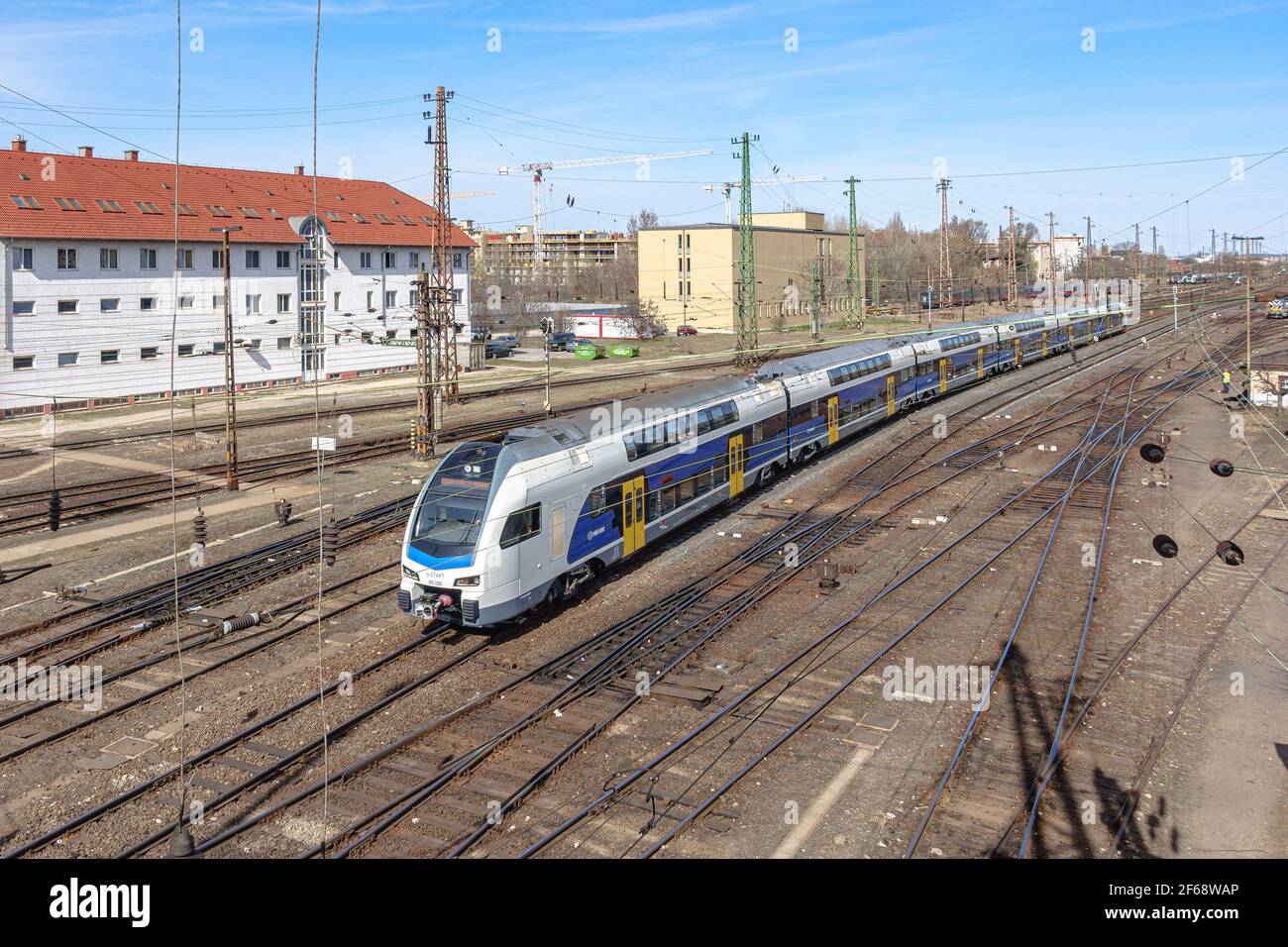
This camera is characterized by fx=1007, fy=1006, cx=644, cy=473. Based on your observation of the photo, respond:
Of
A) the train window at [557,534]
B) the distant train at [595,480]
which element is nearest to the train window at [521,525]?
the distant train at [595,480]

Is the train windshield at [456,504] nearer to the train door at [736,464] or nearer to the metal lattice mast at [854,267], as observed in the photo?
the train door at [736,464]

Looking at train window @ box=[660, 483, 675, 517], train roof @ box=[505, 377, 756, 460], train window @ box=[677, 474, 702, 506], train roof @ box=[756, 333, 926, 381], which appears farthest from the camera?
train roof @ box=[756, 333, 926, 381]

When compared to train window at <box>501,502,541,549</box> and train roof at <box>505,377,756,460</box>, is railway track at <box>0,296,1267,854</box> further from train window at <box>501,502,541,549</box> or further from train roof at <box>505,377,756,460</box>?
train roof at <box>505,377,756,460</box>

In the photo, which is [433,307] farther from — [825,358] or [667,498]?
[667,498]

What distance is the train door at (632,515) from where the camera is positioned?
1986 centimetres

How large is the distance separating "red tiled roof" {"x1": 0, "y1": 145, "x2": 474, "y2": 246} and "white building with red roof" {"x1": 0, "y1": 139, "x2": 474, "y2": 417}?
0.08 meters

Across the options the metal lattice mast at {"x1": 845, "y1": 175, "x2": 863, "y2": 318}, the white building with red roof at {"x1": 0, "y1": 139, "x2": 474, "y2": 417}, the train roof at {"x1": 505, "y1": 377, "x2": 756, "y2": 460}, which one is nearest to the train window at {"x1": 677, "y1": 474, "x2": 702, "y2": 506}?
the train roof at {"x1": 505, "y1": 377, "x2": 756, "y2": 460}

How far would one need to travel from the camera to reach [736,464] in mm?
25141

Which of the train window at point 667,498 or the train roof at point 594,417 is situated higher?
the train roof at point 594,417

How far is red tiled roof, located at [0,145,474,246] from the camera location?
147 feet

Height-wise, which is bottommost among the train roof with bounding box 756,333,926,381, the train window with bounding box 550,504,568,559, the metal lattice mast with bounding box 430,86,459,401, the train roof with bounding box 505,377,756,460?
the train window with bounding box 550,504,568,559

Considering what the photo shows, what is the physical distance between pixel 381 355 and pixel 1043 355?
3809cm

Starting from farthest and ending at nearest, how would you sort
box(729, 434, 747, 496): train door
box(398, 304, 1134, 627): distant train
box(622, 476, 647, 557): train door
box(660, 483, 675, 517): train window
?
box(729, 434, 747, 496): train door
box(660, 483, 675, 517): train window
box(622, 476, 647, 557): train door
box(398, 304, 1134, 627): distant train

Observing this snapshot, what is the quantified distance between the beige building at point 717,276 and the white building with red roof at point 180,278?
3266cm
